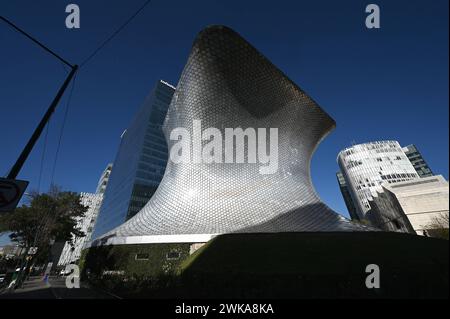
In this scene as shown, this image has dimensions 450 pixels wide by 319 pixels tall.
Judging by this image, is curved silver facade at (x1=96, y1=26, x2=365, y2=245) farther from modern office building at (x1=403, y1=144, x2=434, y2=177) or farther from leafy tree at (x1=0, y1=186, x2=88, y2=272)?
modern office building at (x1=403, y1=144, x2=434, y2=177)

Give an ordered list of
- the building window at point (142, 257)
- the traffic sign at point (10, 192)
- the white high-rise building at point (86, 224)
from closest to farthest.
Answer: the traffic sign at point (10, 192) → the building window at point (142, 257) → the white high-rise building at point (86, 224)

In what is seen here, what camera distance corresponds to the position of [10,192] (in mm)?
3072

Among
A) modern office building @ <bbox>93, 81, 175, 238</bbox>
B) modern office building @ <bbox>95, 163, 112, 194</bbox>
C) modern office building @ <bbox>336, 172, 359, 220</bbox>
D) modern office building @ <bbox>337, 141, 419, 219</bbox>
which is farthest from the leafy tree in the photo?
modern office building @ <bbox>336, 172, 359, 220</bbox>

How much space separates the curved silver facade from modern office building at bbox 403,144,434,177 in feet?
258

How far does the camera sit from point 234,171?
21.0 metres

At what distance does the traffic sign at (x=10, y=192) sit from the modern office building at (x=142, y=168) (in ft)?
143

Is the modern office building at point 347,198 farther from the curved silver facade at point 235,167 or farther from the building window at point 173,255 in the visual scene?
the building window at point 173,255

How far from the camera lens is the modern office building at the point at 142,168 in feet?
147

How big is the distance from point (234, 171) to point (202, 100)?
7835 millimetres

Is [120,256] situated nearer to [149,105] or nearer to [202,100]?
[202,100]

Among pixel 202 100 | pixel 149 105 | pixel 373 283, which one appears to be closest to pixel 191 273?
pixel 373 283

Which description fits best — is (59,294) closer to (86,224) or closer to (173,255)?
(173,255)

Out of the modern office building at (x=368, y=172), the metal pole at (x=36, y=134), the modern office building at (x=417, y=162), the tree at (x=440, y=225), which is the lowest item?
the tree at (x=440, y=225)

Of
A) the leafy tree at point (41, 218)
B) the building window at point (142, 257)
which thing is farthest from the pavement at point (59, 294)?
the leafy tree at point (41, 218)
